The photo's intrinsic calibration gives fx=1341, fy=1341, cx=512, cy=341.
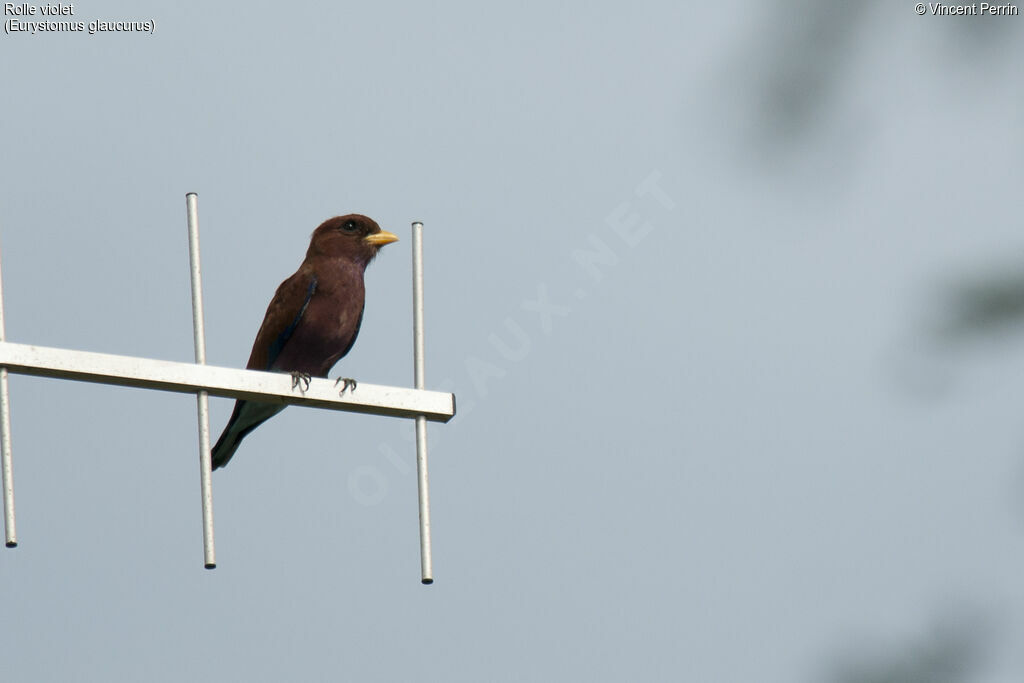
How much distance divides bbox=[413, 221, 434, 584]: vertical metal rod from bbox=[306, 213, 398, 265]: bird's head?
3.17m

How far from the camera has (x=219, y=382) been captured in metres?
3.78

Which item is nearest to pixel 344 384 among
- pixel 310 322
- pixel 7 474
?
pixel 7 474

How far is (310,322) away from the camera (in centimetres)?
726

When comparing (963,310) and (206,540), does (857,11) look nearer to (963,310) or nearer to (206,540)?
(963,310)

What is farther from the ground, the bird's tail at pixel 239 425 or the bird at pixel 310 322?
the bird at pixel 310 322

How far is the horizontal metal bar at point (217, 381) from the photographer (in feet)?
11.3

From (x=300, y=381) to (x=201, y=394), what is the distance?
0.30 meters

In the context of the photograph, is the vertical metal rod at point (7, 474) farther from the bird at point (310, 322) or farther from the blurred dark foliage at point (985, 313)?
the bird at point (310, 322)

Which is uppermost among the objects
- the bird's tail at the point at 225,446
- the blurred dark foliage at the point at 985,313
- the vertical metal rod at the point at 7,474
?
the blurred dark foliage at the point at 985,313

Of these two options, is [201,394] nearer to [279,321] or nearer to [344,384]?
[344,384]

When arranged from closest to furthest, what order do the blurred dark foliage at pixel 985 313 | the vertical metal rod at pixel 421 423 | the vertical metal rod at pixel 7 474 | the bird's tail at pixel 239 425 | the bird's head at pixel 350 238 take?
1. the blurred dark foliage at pixel 985 313
2. the vertical metal rod at pixel 7 474
3. the vertical metal rod at pixel 421 423
4. the bird's tail at pixel 239 425
5. the bird's head at pixel 350 238

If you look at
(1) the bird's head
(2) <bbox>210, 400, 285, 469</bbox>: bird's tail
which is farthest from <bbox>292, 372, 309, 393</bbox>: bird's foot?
(1) the bird's head

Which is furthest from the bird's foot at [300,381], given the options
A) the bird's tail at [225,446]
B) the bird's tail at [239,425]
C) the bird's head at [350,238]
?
the bird's head at [350,238]

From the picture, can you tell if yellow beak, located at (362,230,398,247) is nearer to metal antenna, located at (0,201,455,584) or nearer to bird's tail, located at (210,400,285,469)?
bird's tail, located at (210,400,285,469)
